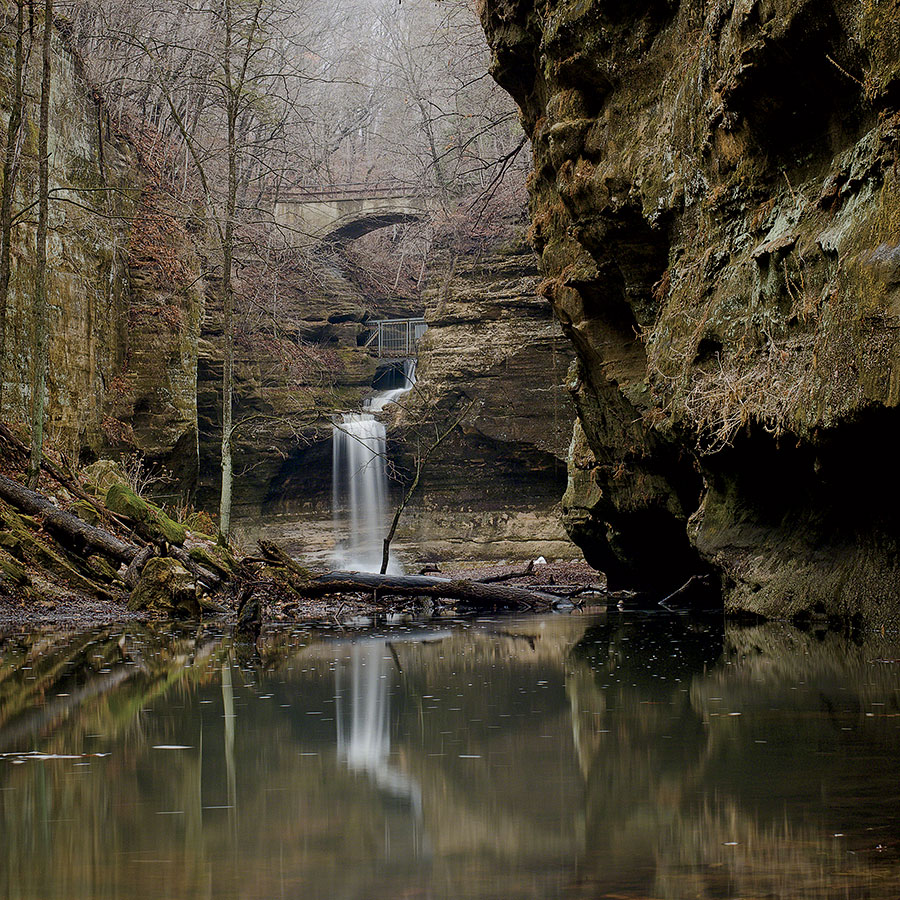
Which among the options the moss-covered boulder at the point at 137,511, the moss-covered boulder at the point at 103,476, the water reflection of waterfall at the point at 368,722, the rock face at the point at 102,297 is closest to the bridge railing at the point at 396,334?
the rock face at the point at 102,297

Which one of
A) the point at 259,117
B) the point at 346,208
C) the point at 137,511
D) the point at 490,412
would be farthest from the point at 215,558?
the point at 346,208

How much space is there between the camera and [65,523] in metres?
13.7

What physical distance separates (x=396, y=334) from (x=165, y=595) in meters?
26.4

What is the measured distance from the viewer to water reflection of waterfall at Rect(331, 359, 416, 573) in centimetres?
3148

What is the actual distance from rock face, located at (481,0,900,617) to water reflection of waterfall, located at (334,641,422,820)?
4126 millimetres

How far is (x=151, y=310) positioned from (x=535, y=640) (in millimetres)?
18129

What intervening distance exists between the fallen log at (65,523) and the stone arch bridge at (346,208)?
24.6m

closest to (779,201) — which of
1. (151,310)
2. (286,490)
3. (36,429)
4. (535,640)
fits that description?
(535,640)

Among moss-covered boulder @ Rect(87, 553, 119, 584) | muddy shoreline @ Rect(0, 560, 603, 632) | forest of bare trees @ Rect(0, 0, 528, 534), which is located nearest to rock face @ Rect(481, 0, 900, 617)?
forest of bare trees @ Rect(0, 0, 528, 534)

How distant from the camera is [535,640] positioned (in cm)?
973

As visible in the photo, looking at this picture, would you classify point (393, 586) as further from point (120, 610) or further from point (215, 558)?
point (120, 610)

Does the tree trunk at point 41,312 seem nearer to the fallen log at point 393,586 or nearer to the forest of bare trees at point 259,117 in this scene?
the forest of bare trees at point 259,117

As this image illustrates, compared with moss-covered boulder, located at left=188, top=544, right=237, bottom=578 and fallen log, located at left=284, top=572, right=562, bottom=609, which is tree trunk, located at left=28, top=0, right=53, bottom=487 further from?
fallen log, located at left=284, top=572, right=562, bottom=609

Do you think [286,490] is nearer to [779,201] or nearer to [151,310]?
[151,310]
